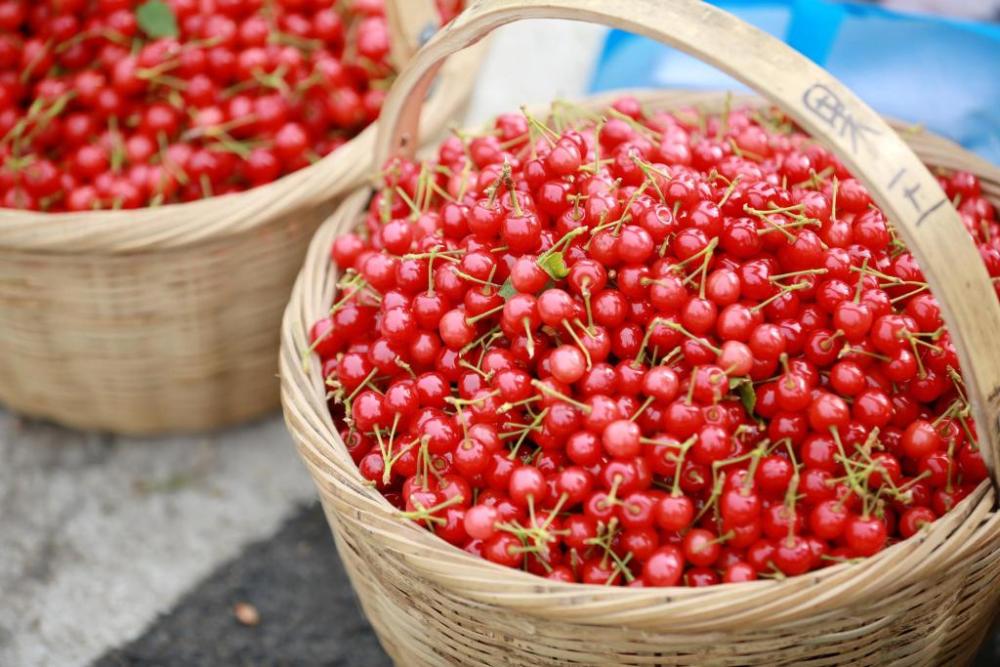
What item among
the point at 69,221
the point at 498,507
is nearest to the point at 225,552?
the point at 69,221

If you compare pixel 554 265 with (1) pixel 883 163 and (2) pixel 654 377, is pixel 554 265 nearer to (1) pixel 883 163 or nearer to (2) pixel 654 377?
(2) pixel 654 377

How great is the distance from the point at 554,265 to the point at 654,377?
170mm

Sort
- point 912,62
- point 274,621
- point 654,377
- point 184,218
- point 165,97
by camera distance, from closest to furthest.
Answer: point 654,377, point 184,218, point 274,621, point 165,97, point 912,62

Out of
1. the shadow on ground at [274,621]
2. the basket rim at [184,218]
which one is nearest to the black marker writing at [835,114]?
the basket rim at [184,218]

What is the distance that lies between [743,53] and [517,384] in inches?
16.1

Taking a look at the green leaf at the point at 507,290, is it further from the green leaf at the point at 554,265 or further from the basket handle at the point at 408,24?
the basket handle at the point at 408,24

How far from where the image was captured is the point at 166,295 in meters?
1.59

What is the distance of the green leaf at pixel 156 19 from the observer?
1.74m

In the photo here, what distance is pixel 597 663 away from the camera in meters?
1.02

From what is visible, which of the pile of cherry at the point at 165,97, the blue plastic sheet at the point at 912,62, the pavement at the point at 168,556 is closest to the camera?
the pavement at the point at 168,556

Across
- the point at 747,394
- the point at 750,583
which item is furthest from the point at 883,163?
the point at 750,583

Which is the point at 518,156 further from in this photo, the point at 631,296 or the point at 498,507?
the point at 498,507

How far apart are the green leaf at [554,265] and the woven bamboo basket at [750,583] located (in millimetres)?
256

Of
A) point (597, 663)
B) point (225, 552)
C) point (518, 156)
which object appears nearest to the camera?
point (597, 663)
